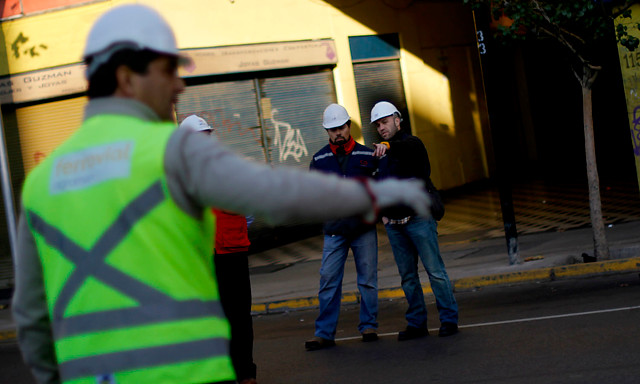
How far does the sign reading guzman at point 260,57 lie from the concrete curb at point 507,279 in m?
5.98

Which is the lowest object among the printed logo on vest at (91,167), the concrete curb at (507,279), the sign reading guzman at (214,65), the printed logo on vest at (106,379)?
the concrete curb at (507,279)

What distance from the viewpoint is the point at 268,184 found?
1888mm

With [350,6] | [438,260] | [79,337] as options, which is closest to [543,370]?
[438,260]

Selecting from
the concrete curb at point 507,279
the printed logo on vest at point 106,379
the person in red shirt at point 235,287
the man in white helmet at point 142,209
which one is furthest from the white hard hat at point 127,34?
the concrete curb at point 507,279

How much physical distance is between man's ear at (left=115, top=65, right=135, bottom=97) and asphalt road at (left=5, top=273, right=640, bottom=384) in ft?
14.1

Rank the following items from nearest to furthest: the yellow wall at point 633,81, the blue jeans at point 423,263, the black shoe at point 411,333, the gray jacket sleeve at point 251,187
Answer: the gray jacket sleeve at point 251,187
the blue jeans at point 423,263
the black shoe at point 411,333
the yellow wall at point 633,81

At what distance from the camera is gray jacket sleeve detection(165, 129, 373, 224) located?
1.89m

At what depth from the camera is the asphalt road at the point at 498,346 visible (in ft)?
19.8

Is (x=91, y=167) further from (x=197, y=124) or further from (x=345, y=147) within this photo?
(x=345, y=147)

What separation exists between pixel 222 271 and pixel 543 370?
238cm

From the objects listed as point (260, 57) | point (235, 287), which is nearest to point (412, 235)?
point (235, 287)

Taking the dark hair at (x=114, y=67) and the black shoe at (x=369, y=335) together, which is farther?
the black shoe at (x=369, y=335)

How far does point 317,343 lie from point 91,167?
5.91m

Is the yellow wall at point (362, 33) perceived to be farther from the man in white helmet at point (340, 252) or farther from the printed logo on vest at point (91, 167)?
the printed logo on vest at point (91, 167)
